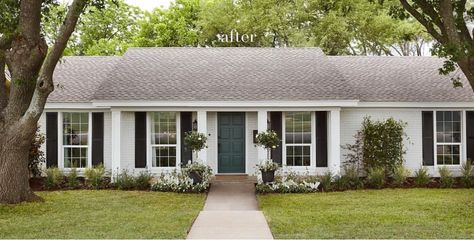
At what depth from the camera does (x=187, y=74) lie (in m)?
18.9

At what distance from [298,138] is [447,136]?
5077 millimetres

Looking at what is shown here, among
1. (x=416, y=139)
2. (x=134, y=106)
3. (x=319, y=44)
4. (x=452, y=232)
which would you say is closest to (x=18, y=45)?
(x=134, y=106)

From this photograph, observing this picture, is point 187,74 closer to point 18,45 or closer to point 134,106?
point 134,106

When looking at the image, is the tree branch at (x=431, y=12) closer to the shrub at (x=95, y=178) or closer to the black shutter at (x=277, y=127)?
the black shutter at (x=277, y=127)

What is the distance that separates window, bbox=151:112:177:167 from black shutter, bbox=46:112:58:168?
3282 mm

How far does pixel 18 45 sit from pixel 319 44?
2424 centimetres

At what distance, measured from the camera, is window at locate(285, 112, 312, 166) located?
1788cm

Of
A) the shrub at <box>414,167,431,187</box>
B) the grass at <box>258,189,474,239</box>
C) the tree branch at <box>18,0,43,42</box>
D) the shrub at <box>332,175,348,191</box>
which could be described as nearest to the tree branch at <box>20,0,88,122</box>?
the tree branch at <box>18,0,43,42</box>

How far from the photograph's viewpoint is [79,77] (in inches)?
784

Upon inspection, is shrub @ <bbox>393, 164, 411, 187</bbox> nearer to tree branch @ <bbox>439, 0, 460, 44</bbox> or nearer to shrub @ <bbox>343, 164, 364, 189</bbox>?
shrub @ <bbox>343, 164, 364, 189</bbox>

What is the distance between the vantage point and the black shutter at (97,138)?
18.1 m

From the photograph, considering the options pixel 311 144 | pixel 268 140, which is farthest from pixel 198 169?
pixel 311 144

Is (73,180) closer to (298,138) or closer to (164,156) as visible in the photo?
(164,156)

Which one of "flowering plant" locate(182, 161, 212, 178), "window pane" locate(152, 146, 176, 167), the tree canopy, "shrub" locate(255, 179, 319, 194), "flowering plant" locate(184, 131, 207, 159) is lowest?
"shrub" locate(255, 179, 319, 194)
